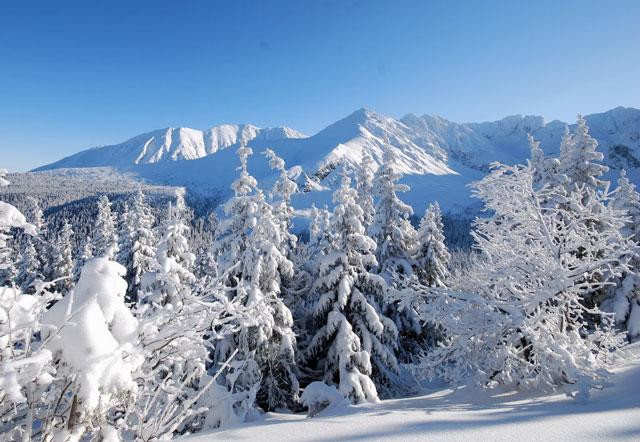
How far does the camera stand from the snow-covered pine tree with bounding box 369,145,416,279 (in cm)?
2155

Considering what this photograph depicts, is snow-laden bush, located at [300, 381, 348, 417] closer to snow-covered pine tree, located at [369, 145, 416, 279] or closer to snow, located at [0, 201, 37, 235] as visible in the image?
snow, located at [0, 201, 37, 235]

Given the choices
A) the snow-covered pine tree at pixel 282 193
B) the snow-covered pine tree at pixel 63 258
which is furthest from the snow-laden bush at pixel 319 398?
the snow-covered pine tree at pixel 63 258

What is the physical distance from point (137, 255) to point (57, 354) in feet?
85.2

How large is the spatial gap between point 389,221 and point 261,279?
29.7 feet

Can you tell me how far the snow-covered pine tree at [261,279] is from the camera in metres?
15.2

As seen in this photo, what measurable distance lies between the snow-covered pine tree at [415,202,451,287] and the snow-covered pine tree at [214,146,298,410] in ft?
30.7

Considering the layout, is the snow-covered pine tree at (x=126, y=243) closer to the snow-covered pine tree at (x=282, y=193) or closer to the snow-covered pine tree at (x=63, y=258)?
the snow-covered pine tree at (x=63, y=258)

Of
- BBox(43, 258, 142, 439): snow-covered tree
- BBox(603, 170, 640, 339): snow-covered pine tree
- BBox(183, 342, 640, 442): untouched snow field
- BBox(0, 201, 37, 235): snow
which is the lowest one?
BBox(603, 170, 640, 339): snow-covered pine tree

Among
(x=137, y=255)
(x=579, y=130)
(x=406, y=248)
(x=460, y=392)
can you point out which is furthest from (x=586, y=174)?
(x=137, y=255)

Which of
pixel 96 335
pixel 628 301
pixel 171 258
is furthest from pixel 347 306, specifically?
pixel 96 335

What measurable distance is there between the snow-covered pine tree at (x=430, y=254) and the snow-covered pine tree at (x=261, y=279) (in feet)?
30.7

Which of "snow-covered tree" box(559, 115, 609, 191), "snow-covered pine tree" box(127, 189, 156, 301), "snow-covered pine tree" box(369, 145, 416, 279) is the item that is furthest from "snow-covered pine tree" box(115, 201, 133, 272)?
"snow-covered tree" box(559, 115, 609, 191)

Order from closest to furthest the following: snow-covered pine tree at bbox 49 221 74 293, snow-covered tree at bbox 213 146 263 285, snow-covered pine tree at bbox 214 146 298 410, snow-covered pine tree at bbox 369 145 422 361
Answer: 1. snow-covered pine tree at bbox 214 146 298 410
2. snow-covered tree at bbox 213 146 263 285
3. snow-covered pine tree at bbox 369 145 422 361
4. snow-covered pine tree at bbox 49 221 74 293

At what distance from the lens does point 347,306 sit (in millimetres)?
16438
